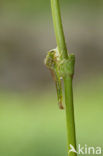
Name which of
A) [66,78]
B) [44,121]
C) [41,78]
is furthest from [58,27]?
[41,78]

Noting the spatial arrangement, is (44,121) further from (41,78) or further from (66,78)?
(66,78)

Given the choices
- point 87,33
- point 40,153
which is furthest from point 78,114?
point 87,33

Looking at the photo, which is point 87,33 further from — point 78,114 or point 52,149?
point 52,149

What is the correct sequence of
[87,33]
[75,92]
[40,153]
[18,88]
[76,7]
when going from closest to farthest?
[40,153] → [75,92] → [18,88] → [87,33] → [76,7]

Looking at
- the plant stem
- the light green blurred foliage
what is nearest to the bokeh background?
the light green blurred foliage

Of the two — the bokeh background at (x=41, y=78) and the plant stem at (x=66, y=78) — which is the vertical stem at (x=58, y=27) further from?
the bokeh background at (x=41, y=78)

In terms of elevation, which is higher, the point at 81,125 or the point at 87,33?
the point at 87,33

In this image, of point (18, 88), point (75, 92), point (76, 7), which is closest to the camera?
point (75, 92)

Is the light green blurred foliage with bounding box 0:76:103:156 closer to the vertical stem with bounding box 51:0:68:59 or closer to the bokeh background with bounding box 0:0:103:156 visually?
the bokeh background with bounding box 0:0:103:156

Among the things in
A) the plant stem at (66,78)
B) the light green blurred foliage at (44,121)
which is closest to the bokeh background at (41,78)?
the light green blurred foliage at (44,121)

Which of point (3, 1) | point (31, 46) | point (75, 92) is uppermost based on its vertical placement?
point (3, 1)
